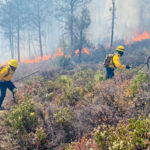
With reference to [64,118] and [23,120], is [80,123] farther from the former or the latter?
[23,120]

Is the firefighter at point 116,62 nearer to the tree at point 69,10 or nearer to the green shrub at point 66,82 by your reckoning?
the green shrub at point 66,82

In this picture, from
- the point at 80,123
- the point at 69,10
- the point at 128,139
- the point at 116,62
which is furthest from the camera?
the point at 69,10

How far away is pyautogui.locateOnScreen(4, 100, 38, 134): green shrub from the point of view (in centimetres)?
382

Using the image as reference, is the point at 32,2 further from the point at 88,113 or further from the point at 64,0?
the point at 88,113

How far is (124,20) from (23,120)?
43.6 m

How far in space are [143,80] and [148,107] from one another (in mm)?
1699

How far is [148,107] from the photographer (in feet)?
11.9

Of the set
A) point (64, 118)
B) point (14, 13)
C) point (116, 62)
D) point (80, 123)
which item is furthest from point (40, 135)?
point (14, 13)

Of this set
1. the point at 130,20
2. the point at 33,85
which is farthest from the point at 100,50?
the point at 130,20

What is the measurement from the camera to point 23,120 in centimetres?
403

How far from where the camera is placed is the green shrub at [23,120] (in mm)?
3820

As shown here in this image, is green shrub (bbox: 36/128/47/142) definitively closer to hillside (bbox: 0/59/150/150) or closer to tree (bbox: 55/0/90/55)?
hillside (bbox: 0/59/150/150)

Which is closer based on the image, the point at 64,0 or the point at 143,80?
the point at 143,80

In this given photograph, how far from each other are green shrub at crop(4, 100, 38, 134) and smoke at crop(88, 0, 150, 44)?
26.1 m
